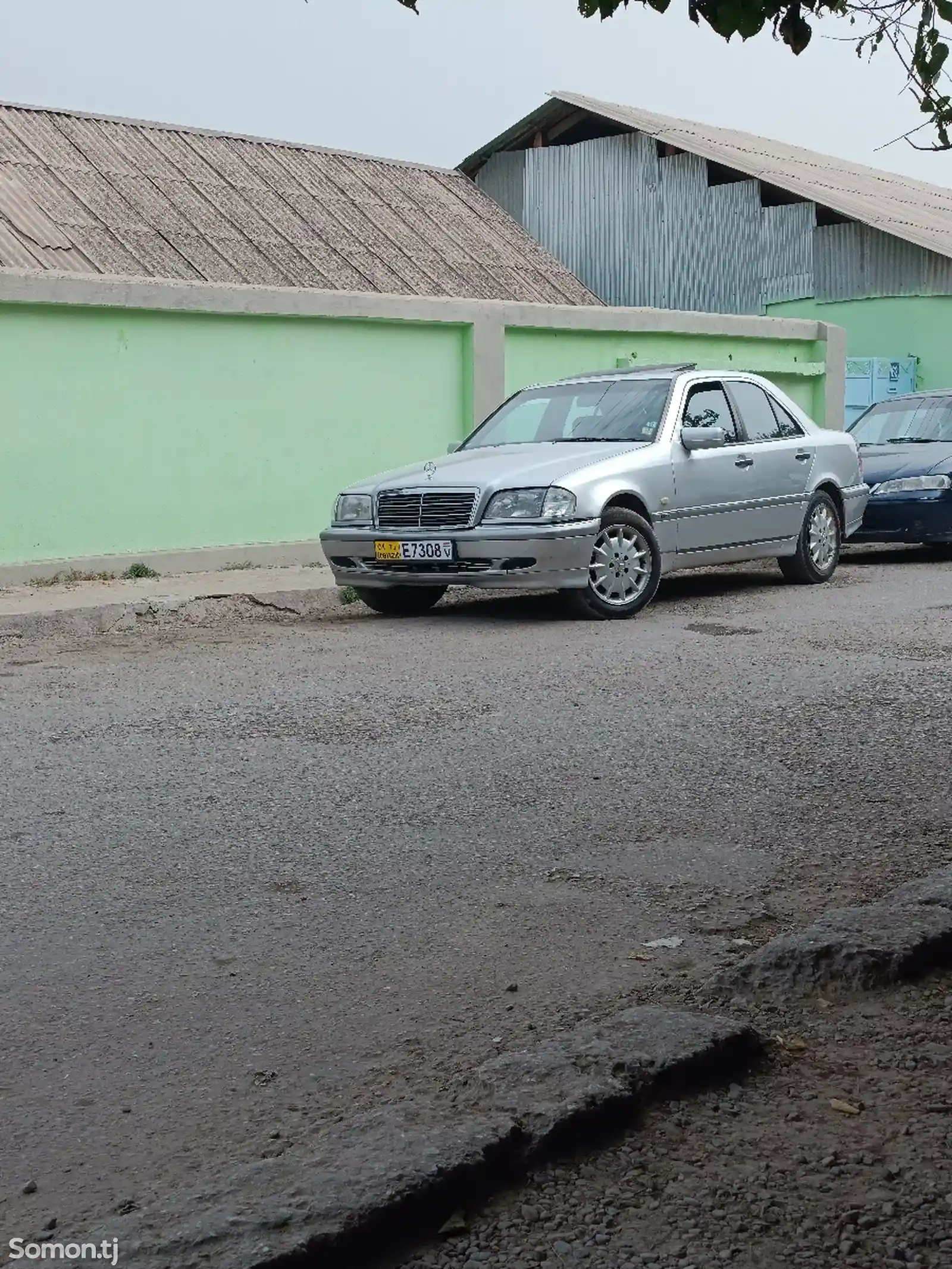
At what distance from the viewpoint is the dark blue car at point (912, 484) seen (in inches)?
562

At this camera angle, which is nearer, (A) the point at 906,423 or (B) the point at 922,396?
(A) the point at 906,423

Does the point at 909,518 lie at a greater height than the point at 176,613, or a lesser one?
greater

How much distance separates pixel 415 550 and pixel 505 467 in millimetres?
857

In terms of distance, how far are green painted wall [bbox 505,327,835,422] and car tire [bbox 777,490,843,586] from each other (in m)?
2.61

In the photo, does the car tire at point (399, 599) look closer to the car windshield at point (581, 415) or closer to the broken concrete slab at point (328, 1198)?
the car windshield at point (581, 415)

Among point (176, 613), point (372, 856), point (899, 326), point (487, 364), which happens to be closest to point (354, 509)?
point (176, 613)

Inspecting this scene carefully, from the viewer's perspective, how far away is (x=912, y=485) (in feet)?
47.2

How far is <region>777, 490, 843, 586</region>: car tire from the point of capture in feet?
41.1

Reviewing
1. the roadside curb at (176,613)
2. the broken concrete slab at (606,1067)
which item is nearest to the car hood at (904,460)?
the roadside curb at (176,613)

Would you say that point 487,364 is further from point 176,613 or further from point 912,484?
point 176,613

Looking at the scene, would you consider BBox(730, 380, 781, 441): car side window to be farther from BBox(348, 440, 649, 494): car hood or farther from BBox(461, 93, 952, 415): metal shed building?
BBox(461, 93, 952, 415): metal shed building

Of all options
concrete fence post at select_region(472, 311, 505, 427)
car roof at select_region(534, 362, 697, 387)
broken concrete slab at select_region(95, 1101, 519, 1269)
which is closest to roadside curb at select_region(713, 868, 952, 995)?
broken concrete slab at select_region(95, 1101, 519, 1269)

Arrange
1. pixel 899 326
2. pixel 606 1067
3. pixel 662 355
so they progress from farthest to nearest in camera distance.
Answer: pixel 899 326
pixel 662 355
pixel 606 1067

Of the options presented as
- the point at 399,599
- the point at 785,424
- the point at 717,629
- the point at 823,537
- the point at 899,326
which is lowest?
the point at 717,629
